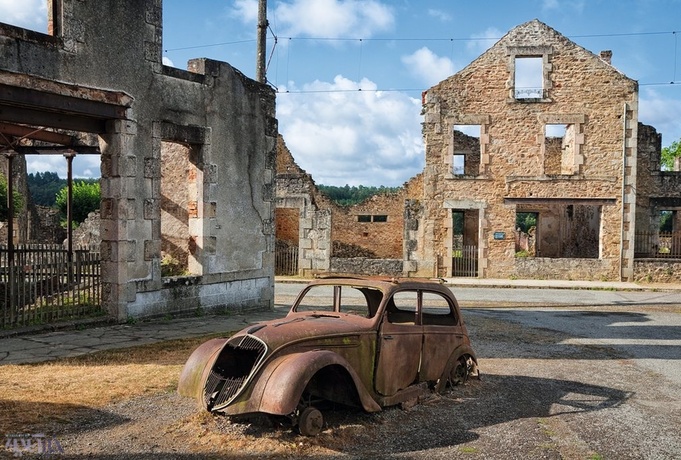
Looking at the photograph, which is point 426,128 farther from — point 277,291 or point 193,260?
point 193,260

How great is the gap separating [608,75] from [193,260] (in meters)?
18.9

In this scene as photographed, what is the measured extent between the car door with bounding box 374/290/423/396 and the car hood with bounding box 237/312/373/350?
8.7 inches

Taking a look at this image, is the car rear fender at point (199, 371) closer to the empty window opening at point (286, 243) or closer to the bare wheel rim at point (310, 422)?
the bare wheel rim at point (310, 422)

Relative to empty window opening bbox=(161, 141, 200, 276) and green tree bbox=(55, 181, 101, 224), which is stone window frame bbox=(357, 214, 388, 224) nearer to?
empty window opening bbox=(161, 141, 200, 276)

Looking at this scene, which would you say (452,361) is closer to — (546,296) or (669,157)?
(546,296)

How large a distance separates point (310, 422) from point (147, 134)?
7.40 m

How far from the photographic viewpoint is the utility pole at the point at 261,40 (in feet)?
63.6

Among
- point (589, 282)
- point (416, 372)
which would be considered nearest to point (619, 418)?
point (416, 372)

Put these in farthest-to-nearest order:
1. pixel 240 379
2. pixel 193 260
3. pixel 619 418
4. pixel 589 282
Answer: pixel 589 282 < pixel 193 260 < pixel 619 418 < pixel 240 379

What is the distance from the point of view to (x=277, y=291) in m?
18.7

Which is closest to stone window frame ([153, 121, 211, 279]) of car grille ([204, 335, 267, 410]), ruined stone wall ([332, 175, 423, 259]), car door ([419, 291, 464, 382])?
car door ([419, 291, 464, 382])

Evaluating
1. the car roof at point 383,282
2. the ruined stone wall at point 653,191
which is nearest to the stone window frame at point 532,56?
the ruined stone wall at point 653,191

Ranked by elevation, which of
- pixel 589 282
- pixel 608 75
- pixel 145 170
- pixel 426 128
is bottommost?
pixel 589 282

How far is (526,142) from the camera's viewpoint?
948 inches
